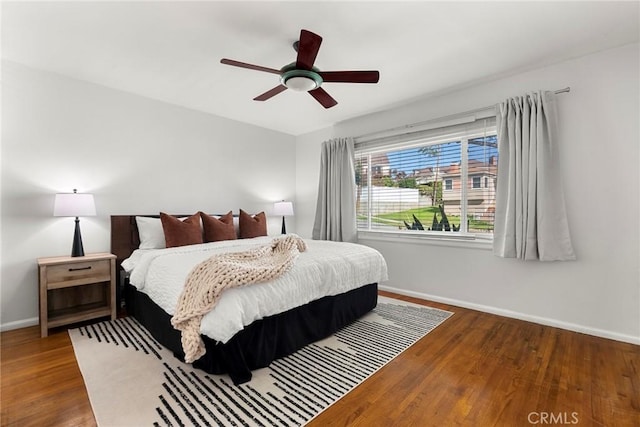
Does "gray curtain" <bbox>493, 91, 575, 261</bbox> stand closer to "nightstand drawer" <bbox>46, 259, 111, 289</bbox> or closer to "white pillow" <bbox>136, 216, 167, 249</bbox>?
"white pillow" <bbox>136, 216, 167, 249</bbox>

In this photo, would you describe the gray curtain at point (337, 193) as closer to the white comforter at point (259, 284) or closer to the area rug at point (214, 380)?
the white comforter at point (259, 284)

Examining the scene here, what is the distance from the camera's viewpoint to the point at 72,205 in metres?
2.75

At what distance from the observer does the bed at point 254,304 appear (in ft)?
6.12

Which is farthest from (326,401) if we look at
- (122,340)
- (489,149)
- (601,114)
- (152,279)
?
(601,114)

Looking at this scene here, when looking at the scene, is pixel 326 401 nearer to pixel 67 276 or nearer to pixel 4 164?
pixel 67 276

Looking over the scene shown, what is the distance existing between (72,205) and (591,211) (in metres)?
4.70

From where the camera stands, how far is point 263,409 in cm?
162

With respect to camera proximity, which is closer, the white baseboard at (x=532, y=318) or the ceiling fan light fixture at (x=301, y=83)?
the ceiling fan light fixture at (x=301, y=83)

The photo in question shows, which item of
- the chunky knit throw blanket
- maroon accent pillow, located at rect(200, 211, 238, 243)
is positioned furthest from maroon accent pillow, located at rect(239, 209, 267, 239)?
the chunky knit throw blanket

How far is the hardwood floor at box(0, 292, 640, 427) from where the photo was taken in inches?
61.9

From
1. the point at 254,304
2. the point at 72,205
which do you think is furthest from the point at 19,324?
the point at 254,304

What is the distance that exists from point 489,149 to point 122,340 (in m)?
3.99

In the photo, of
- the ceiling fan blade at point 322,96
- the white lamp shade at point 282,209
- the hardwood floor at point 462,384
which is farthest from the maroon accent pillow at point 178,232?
the ceiling fan blade at point 322,96

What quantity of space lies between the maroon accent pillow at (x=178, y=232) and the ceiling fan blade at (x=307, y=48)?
207 centimetres
